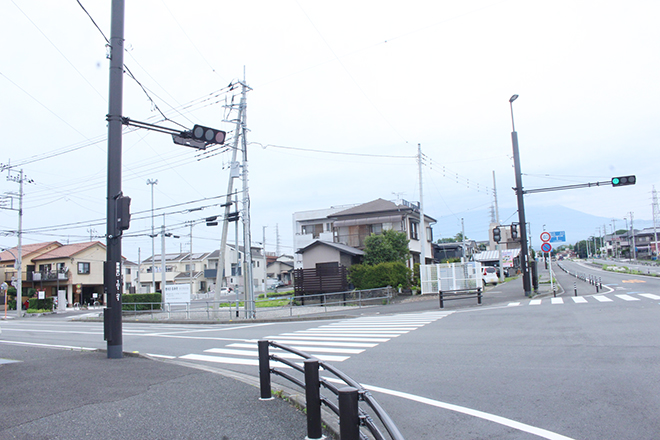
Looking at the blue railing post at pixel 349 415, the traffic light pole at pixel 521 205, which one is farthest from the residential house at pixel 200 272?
the blue railing post at pixel 349 415

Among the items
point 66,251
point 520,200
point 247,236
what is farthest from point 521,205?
point 66,251

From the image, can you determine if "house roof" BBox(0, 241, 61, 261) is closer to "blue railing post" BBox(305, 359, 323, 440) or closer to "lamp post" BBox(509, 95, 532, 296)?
"lamp post" BBox(509, 95, 532, 296)

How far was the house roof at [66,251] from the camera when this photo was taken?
167 feet

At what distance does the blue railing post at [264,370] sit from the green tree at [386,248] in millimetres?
28850

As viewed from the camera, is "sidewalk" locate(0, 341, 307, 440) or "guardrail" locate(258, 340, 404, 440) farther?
"sidewalk" locate(0, 341, 307, 440)

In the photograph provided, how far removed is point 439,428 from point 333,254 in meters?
28.9

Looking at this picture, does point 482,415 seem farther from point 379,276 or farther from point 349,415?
point 379,276

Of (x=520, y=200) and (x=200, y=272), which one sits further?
(x=200, y=272)

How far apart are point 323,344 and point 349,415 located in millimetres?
8512

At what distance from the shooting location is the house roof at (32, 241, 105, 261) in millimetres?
51000

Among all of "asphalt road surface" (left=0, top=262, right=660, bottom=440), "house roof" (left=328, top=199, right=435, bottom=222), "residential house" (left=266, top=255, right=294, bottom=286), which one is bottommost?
"asphalt road surface" (left=0, top=262, right=660, bottom=440)

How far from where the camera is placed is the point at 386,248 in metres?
34.5

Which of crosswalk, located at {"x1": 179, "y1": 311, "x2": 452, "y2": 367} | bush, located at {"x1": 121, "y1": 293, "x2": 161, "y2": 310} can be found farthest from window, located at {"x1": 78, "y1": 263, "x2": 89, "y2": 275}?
crosswalk, located at {"x1": 179, "y1": 311, "x2": 452, "y2": 367}

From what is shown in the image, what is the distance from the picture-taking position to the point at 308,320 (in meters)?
20.6
